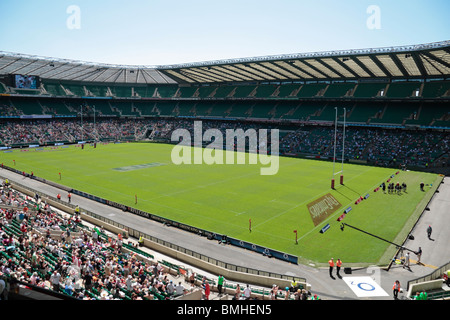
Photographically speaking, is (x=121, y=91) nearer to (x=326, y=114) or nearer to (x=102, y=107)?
(x=102, y=107)

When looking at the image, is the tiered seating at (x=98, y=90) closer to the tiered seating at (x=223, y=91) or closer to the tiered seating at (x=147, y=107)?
the tiered seating at (x=147, y=107)

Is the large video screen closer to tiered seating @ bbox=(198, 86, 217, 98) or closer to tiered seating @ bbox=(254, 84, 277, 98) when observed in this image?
tiered seating @ bbox=(198, 86, 217, 98)

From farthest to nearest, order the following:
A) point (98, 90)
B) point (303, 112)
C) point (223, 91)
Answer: point (98, 90) → point (223, 91) → point (303, 112)

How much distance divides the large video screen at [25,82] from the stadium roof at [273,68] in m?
1.44

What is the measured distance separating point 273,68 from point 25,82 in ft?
201

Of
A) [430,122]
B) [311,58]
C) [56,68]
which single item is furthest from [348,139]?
[56,68]

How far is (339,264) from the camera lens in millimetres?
20688

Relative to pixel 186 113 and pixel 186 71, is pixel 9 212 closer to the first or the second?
pixel 186 71

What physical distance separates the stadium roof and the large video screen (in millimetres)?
1440

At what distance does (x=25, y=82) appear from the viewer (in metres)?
85.1

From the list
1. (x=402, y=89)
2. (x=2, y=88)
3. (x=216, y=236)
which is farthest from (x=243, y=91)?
(x=216, y=236)

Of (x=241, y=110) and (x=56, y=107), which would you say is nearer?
(x=241, y=110)

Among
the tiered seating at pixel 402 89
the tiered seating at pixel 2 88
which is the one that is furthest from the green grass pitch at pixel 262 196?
the tiered seating at pixel 2 88

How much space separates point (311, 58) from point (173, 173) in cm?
3551
